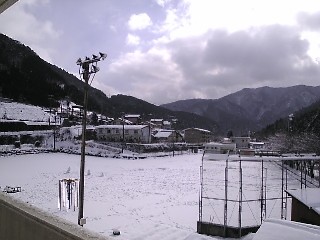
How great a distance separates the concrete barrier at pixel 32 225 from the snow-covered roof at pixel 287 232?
360cm

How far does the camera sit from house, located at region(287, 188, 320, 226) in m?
11.1

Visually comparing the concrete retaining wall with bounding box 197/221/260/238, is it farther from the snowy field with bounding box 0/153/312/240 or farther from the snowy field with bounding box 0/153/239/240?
the snowy field with bounding box 0/153/312/240

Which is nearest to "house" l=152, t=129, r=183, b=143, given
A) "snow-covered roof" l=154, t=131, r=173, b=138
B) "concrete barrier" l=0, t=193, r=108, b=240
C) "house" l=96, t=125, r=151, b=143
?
"snow-covered roof" l=154, t=131, r=173, b=138

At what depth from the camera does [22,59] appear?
9938 cm

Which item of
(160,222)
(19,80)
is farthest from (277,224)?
(19,80)

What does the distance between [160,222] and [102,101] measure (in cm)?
10526

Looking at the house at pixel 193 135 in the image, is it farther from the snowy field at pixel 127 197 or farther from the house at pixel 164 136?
the snowy field at pixel 127 197

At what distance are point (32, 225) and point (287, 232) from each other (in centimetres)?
386

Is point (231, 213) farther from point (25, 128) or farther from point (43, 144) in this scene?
point (25, 128)

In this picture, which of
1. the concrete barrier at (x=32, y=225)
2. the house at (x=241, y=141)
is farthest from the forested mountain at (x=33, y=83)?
the concrete barrier at (x=32, y=225)

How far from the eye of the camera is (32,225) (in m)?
2.12

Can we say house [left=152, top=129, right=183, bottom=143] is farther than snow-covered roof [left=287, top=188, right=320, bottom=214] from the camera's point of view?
Yes

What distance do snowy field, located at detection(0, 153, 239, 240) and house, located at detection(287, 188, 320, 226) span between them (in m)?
3.86

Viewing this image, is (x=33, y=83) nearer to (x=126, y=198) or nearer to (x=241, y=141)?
(x=241, y=141)
